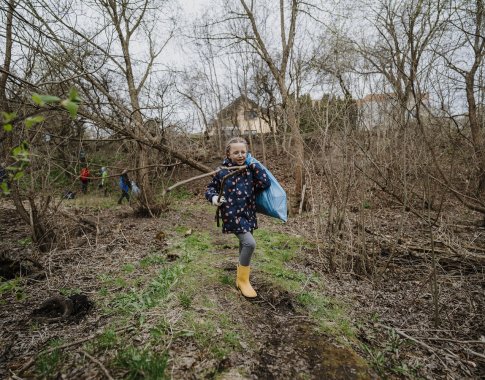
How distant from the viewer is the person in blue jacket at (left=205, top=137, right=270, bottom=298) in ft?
10.1

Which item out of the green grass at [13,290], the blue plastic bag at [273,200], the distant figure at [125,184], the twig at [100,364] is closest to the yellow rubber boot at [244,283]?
the blue plastic bag at [273,200]

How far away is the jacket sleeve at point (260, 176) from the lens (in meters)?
3.11

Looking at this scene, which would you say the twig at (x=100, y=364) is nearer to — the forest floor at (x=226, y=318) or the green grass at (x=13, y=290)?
the forest floor at (x=226, y=318)

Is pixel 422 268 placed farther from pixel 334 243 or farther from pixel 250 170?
pixel 250 170

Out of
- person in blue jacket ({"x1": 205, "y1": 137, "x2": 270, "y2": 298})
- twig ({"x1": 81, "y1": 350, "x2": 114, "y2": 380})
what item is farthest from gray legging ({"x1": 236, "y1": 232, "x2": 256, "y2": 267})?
twig ({"x1": 81, "y1": 350, "x2": 114, "y2": 380})

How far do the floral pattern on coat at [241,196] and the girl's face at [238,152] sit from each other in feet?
0.28

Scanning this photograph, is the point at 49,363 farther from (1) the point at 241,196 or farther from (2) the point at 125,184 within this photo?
(2) the point at 125,184

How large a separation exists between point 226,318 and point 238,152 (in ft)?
5.34

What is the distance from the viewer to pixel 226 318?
2.66 metres

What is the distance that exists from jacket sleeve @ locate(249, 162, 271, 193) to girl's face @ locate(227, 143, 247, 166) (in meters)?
0.13

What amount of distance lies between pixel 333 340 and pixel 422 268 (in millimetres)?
2390

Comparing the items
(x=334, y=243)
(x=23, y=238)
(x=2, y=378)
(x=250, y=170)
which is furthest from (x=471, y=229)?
(x=23, y=238)

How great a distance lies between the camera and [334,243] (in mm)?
4035

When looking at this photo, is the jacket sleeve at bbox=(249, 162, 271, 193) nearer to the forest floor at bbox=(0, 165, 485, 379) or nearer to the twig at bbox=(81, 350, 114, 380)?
the forest floor at bbox=(0, 165, 485, 379)
